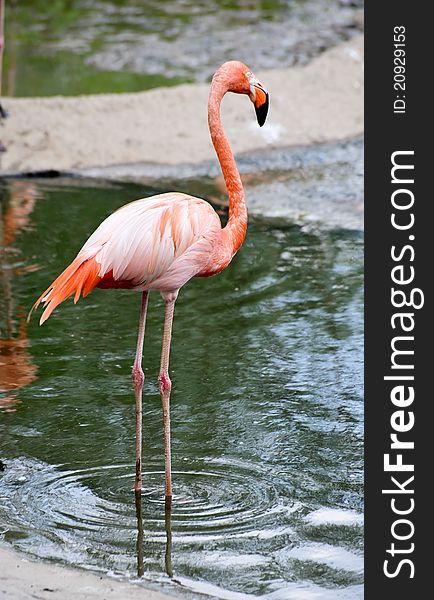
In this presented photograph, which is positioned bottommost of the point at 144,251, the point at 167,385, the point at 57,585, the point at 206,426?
the point at 57,585

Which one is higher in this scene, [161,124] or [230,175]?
[161,124]

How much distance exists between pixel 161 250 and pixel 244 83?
0.80 m

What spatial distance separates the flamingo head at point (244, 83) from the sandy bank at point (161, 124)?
17.8 feet

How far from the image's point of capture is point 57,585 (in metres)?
3.59

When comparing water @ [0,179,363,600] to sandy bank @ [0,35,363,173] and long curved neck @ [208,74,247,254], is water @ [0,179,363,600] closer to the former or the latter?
long curved neck @ [208,74,247,254]

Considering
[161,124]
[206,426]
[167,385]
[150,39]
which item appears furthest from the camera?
[150,39]

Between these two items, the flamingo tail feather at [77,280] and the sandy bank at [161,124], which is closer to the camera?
the flamingo tail feather at [77,280]

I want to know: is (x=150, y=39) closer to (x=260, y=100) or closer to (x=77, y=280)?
(x=260, y=100)

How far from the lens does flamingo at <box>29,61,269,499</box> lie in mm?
4191

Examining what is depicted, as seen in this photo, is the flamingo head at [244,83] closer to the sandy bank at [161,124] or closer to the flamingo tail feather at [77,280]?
the flamingo tail feather at [77,280]

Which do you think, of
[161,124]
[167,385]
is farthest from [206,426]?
[161,124]

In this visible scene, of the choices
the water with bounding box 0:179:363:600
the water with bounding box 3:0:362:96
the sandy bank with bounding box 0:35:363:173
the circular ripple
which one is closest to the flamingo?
the circular ripple

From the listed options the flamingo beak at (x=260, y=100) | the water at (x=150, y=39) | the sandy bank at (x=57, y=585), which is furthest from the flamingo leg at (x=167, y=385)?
the water at (x=150, y=39)

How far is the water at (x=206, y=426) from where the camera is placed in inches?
155
